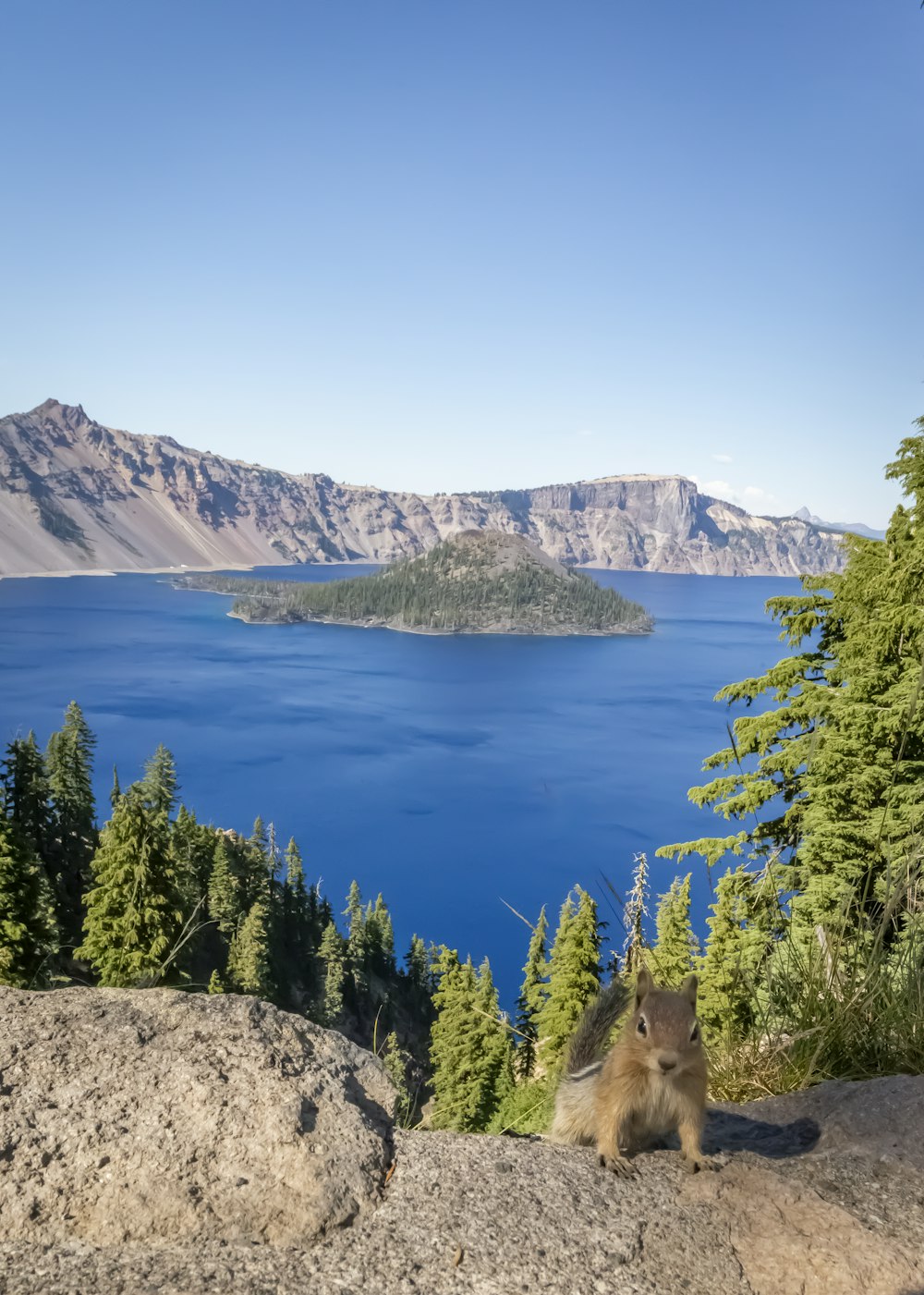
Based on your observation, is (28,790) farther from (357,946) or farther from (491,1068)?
(491,1068)

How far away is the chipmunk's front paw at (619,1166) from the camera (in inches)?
111

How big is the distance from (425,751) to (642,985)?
4292 inches

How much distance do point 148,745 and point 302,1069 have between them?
109 m

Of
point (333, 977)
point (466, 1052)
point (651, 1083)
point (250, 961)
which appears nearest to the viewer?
point (651, 1083)

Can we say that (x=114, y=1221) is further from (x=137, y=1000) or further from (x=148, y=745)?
(x=148, y=745)

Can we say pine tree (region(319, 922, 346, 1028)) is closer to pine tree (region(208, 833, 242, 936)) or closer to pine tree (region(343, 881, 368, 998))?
pine tree (region(343, 881, 368, 998))

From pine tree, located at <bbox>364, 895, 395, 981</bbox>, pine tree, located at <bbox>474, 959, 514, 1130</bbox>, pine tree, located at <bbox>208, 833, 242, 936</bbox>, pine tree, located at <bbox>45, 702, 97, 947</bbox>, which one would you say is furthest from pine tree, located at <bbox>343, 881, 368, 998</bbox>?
pine tree, located at <bbox>474, 959, 514, 1130</bbox>

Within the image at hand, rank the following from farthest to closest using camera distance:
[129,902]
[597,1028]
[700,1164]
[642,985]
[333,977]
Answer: [333,977], [129,902], [597,1028], [642,985], [700,1164]

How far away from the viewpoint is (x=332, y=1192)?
2494 millimetres

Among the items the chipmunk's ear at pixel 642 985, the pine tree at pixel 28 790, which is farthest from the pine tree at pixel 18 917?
the pine tree at pixel 28 790

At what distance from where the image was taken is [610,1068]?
3.05 metres

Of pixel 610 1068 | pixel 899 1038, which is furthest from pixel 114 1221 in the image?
pixel 899 1038

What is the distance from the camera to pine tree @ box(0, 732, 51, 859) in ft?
144

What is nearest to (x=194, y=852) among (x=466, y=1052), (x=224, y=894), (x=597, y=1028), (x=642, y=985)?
(x=224, y=894)
